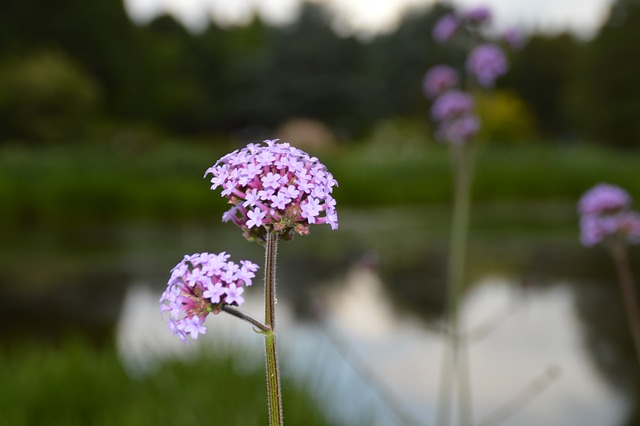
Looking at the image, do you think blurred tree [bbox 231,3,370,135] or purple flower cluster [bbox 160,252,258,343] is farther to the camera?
blurred tree [bbox 231,3,370,135]

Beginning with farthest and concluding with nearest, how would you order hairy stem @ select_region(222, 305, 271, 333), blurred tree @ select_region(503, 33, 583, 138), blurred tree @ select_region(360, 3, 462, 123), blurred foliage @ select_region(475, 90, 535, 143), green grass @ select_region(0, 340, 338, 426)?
1. blurred tree @ select_region(503, 33, 583, 138)
2. blurred tree @ select_region(360, 3, 462, 123)
3. blurred foliage @ select_region(475, 90, 535, 143)
4. green grass @ select_region(0, 340, 338, 426)
5. hairy stem @ select_region(222, 305, 271, 333)

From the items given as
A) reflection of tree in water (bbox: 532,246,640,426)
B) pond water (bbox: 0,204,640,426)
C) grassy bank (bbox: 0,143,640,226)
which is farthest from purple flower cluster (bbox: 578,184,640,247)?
grassy bank (bbox: 0,143,640,226)

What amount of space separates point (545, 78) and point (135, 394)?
3409 cm

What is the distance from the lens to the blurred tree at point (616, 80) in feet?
84.1

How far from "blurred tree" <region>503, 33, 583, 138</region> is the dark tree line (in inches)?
1.7

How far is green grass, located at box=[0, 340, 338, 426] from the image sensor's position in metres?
2.67

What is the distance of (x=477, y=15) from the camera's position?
2959mm

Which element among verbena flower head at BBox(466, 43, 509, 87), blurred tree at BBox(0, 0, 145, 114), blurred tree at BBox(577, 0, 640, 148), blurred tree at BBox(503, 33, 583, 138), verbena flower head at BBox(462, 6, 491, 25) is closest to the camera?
verbena flower head at BBox(462, 6, 491, 25)

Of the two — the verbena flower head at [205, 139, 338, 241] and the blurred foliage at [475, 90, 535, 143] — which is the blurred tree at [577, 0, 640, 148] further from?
the verbena flower head at [205, 139, 338, 241]

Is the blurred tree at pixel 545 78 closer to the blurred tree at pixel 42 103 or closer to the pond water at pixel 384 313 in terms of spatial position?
the blurred tree at pixel 42 103

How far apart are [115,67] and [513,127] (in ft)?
46.9

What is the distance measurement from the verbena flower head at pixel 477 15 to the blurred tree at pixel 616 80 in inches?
967

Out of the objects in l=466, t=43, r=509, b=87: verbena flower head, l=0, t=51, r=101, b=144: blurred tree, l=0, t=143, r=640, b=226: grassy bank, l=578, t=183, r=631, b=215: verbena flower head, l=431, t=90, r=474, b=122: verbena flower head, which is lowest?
l=578, t=183, r=631, b=215: verbena flower head

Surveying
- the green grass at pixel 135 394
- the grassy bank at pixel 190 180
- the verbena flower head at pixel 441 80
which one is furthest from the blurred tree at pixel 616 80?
the green grass at pixel 135 394
